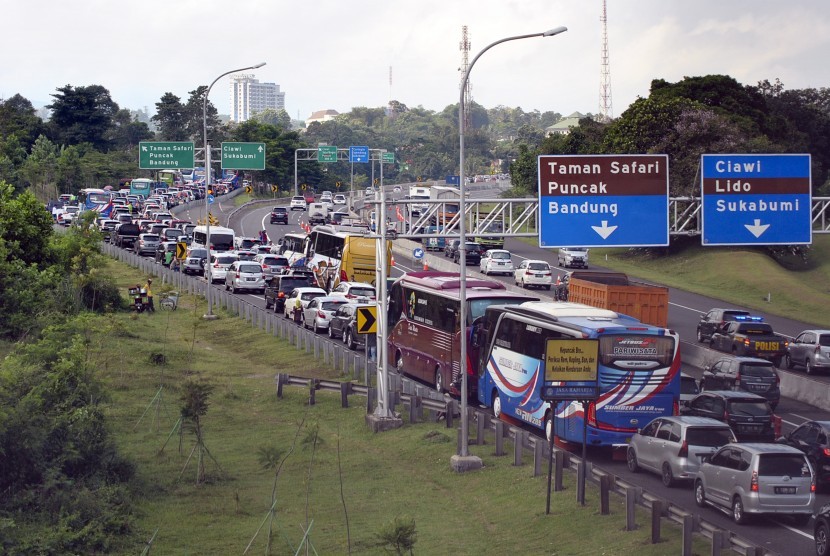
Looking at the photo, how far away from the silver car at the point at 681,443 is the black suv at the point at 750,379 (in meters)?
10.0

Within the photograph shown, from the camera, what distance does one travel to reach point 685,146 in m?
69.8

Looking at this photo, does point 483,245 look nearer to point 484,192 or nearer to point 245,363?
point 245,363

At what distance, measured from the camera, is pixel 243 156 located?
75750 mm

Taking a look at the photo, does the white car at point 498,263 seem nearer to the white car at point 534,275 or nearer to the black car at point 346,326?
the white car at point 534,275

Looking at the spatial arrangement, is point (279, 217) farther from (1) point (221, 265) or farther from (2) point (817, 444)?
(2) point (817, 444)

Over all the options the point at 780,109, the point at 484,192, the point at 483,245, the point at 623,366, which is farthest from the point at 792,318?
the point at 484,192

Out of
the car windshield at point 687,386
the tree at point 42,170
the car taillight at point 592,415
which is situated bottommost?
the car windshield at point 687,386

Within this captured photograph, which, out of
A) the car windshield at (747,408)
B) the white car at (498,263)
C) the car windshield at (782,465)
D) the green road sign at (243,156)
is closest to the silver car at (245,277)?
the white car at (498,263)

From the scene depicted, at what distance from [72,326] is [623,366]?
14.5 metres

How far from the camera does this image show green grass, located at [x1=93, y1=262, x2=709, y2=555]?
62.8 ft

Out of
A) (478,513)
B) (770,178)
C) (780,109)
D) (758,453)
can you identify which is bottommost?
(478,513)

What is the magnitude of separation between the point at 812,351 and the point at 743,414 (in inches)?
556

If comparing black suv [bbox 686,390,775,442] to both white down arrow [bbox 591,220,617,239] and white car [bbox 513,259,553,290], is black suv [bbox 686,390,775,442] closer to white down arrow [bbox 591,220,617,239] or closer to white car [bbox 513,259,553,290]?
white down arrow [bbox 591,220,617,239]

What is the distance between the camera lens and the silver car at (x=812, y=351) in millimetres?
38188
